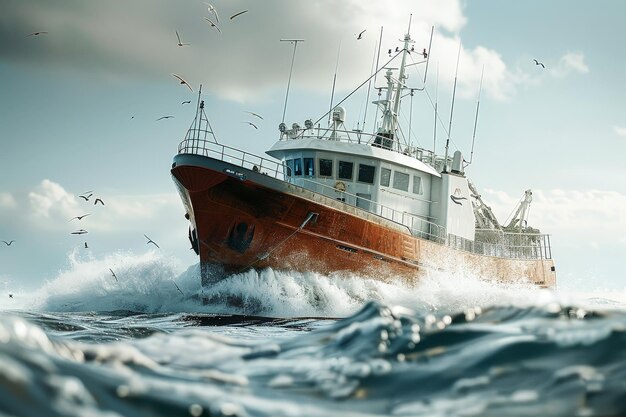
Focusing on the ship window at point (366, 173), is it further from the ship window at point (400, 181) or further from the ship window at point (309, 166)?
the ship window at point (309, 166)

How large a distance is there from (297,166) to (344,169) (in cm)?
138

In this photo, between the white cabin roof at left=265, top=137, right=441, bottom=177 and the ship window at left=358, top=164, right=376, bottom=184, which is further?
the ship window at left=358, top=164, right=376, bottom=184

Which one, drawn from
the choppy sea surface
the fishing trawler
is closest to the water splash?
the fishing trawler

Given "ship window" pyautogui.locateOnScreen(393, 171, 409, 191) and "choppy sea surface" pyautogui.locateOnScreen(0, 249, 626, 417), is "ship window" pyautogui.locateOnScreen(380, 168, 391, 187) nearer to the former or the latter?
"ship window" pyautogui.locateOnScreen(393, 171, 409, 191)

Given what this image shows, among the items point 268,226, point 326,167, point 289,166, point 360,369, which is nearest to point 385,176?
point 326,167

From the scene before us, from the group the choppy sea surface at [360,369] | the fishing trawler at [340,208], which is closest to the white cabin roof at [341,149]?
the fishing trawler at [340,208]

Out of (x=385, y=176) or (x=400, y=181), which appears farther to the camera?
(x=400, y=181)

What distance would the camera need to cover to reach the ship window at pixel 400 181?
816 inches

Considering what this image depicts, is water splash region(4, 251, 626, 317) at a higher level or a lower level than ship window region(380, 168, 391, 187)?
lower

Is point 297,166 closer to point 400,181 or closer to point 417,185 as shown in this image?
point 400,181

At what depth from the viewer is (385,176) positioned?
2041 centimetres

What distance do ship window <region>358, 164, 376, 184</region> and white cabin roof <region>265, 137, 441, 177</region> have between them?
33 cm

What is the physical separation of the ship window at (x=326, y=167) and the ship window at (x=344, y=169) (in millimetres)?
256

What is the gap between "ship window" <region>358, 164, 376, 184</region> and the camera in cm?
2008
